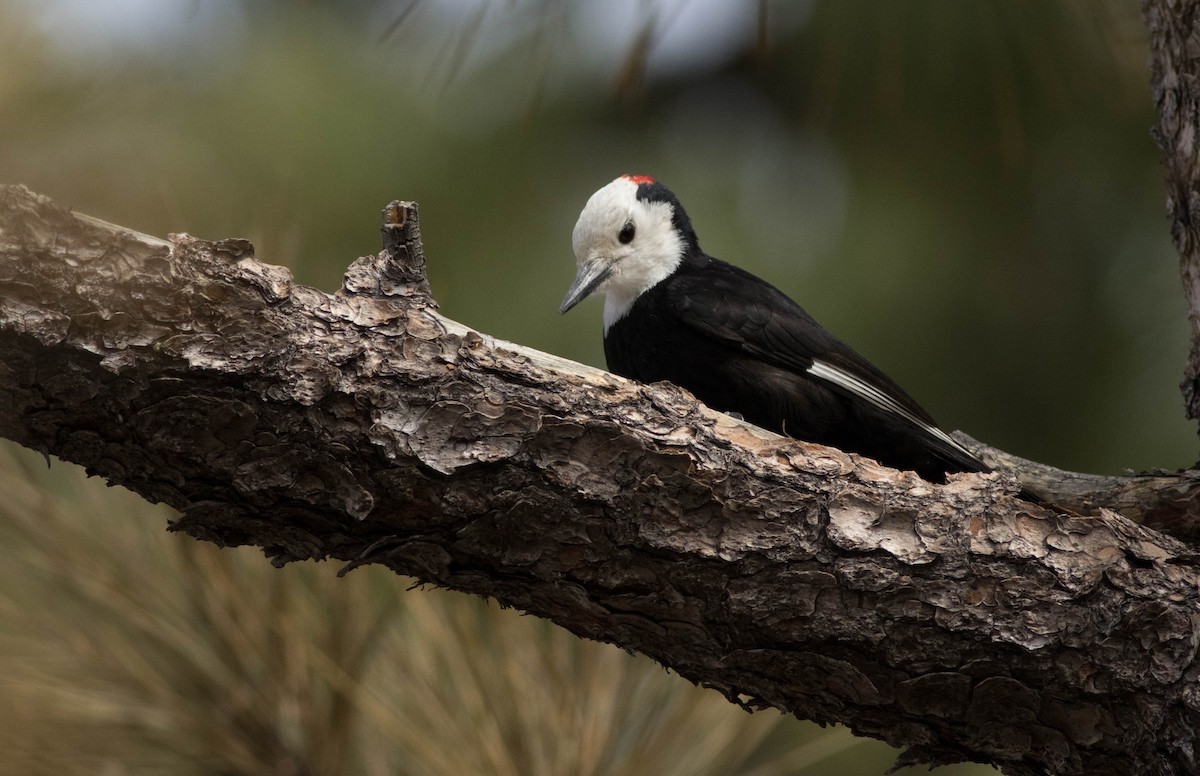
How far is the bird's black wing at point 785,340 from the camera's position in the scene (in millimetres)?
2465

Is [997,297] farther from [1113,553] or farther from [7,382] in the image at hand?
[7,382]

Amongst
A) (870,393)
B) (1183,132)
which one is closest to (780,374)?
(870,393)

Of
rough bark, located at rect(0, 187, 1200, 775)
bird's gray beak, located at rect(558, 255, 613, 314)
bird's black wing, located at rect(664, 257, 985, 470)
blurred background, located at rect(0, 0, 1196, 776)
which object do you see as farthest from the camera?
bird's gray beak, located at rect(558, 255, 613, 314)

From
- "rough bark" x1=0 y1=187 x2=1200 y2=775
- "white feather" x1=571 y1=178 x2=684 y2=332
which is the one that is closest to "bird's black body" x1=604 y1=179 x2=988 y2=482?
"white feather" x1=571 y1=178 x2=684 y2=332

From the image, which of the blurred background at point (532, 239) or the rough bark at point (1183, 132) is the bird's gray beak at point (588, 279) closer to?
the blurred background at point (532, 239)

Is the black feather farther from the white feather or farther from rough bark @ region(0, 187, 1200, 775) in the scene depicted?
rough bark @ region(0, 187, 1200, 775)

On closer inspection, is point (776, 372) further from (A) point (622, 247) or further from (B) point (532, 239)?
(B) point (532, 239)

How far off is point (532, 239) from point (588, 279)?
0.74 meters

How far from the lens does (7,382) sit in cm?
137

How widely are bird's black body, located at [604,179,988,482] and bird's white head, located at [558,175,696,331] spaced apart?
206 mm

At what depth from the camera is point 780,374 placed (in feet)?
8.32

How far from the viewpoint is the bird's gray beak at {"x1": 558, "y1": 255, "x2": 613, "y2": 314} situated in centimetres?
282

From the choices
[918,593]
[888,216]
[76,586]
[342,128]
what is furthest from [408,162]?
[918,593]

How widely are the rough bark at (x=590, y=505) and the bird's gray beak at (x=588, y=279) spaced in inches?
42.5
